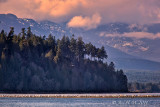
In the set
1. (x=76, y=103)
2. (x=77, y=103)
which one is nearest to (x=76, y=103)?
(x=76, y=103)

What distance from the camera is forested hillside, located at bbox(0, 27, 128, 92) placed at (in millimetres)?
149500

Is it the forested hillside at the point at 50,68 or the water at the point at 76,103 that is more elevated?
the forested hillside at the point at 50,68

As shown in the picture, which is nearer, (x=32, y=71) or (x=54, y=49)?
(x=32, y=71)

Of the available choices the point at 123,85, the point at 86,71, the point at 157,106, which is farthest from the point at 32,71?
the point at 157,106

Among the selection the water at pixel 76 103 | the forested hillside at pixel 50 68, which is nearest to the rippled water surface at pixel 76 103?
the water at pixel 76 103

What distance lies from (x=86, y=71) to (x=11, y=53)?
125 feet

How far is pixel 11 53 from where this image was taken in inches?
6078

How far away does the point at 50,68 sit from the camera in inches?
6398

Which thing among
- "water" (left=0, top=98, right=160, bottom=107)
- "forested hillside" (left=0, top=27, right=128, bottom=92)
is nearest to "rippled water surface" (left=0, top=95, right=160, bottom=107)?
"water" (left=0, top=98, right=160, bottom=107)

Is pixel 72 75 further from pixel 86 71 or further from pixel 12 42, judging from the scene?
pixel 12 42

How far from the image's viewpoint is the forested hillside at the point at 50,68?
14950cm

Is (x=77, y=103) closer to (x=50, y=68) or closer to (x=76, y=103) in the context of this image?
(x=76, y=103)

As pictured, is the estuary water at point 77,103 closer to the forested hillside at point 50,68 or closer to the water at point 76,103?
the water at point 76,103

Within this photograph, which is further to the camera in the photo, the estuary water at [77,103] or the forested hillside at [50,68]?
the forested hillside at [50,68]
